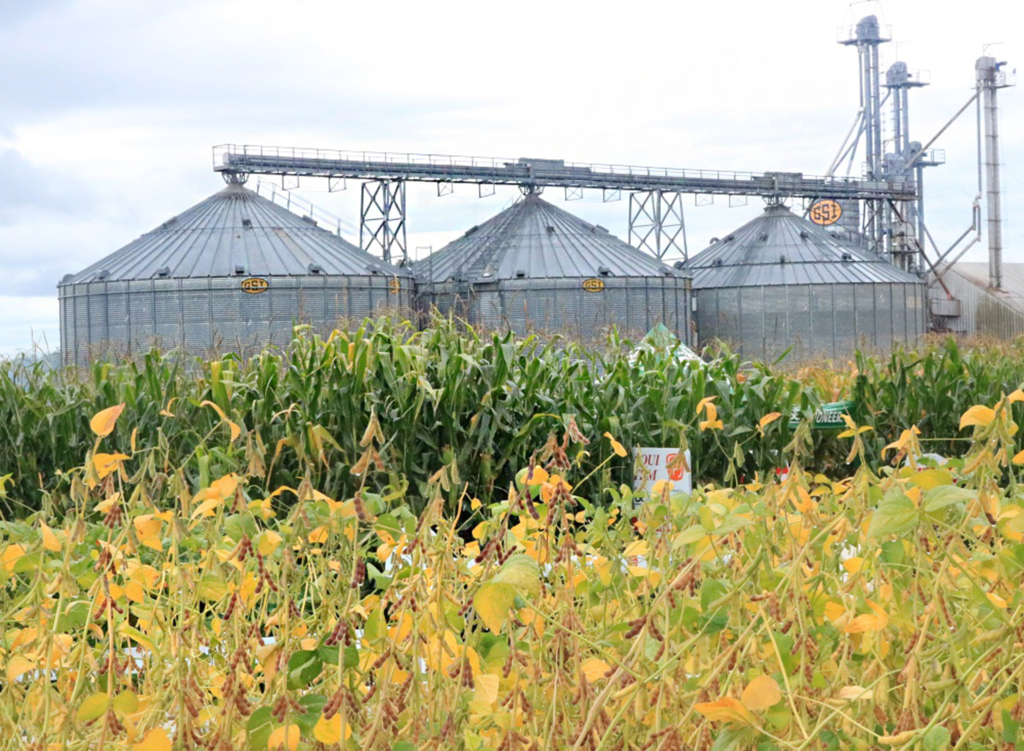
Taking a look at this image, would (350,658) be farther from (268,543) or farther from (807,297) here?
(807,297)

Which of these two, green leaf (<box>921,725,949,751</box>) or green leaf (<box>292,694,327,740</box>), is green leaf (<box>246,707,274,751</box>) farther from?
green leaf (<box>921,725,949,751</box>)

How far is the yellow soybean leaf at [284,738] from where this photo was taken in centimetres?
144

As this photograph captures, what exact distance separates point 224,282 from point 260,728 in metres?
28.4

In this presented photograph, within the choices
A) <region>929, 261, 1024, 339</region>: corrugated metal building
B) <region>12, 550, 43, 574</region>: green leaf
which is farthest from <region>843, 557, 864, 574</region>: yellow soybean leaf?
<region>929, 261, 1024, 339</region>: corrugated metal building

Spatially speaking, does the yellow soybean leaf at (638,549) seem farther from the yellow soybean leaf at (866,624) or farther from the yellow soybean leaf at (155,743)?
the yellow soybean leaf at (155,743)

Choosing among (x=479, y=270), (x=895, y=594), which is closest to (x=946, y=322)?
(x=479, y=270)

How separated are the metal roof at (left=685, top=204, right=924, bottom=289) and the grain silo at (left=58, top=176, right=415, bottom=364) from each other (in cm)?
1134

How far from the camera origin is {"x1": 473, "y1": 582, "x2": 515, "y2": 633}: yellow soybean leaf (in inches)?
56.8

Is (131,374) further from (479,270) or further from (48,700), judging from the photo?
(479,270)

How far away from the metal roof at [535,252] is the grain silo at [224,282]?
7.32 ft

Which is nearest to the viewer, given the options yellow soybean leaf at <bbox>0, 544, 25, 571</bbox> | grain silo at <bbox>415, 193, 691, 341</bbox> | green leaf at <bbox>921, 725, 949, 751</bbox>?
green leaf at <bbox>921, 725, 949, 751</bbox>

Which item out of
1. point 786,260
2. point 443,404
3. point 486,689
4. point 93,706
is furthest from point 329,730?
point 786,260

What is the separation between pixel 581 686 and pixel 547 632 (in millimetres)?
405

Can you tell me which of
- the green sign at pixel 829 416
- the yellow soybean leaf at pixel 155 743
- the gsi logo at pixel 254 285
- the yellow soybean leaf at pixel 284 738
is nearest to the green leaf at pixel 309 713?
the yellow soybean leaf at pixel 284 738
